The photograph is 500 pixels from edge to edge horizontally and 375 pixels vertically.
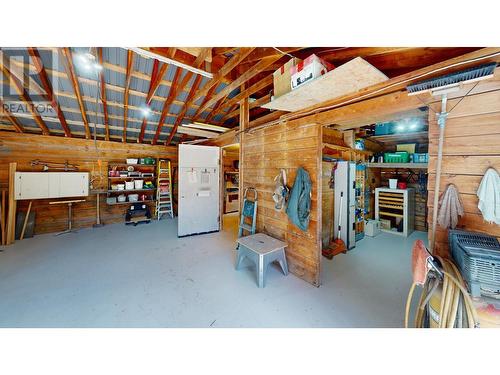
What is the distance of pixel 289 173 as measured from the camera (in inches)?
119

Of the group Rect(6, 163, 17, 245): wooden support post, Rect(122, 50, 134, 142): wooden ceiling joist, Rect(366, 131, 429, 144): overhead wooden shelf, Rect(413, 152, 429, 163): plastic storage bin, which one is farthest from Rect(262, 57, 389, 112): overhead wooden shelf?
Rect(6, 163, 17, 245): wooden support post

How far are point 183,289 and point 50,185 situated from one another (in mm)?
5466

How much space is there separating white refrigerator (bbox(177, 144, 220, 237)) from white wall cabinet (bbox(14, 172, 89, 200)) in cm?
335

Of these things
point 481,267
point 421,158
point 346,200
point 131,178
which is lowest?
point 481,267

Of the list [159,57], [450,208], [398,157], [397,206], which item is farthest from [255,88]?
[397,206]

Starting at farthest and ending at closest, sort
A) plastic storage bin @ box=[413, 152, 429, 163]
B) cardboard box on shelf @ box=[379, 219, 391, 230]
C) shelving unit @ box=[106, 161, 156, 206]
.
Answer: shelving unit @ box=[106, 161, 156, 206] → cardboard box on shelf @ box=[379, 219, 391, 230] → plastic storage bin @ box=[413, 152, 429, 163]

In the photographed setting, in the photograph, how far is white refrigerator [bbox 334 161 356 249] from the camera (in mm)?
3875

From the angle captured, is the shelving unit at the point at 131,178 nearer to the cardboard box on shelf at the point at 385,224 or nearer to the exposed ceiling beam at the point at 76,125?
the exposed ceiling beam at the point at 76,125

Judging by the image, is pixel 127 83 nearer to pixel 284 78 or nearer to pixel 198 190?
pixel 198 190

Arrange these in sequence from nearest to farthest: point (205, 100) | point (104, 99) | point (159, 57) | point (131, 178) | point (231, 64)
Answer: point (159, 57) < point (231, 64) < point (104, 99) < point (205, 100) < point (131, 178)

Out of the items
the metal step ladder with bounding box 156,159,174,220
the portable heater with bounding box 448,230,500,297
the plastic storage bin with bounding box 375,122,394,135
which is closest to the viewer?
the portable heater with bounding box 448,230,500,297

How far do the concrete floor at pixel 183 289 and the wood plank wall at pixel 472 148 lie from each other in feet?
4.36

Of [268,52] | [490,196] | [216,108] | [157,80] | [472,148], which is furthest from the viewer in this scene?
[216,108]

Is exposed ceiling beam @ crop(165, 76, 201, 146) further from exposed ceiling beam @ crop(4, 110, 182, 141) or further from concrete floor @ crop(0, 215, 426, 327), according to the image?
concrete floor @ crop(0, 215, 426, 327)
